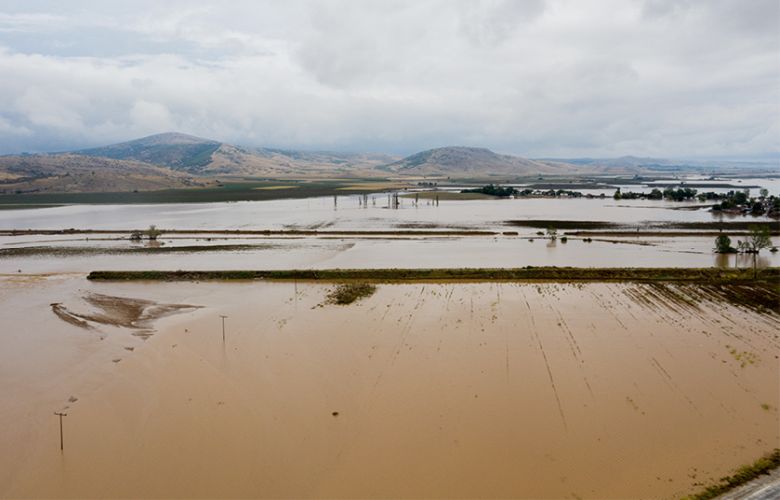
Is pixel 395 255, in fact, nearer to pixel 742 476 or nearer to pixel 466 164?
pixel 742 476

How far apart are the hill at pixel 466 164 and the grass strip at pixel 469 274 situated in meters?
129

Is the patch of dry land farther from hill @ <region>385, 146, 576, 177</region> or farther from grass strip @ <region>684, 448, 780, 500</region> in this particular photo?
hill @ <region>385, 146, 576, 177</region>

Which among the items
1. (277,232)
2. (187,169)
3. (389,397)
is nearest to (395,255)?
(277,232)

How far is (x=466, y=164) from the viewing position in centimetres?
16312

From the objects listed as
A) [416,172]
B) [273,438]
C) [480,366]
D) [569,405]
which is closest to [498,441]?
[569,405]

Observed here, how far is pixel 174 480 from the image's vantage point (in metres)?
7.57

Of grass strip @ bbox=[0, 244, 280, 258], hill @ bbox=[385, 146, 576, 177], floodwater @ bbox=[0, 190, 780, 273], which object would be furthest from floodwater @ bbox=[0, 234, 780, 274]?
hill @ bbox=[385, 146, 576, 177]

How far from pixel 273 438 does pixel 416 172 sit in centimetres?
14427

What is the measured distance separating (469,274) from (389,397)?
10.3 metres

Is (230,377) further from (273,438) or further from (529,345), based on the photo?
(529,345)

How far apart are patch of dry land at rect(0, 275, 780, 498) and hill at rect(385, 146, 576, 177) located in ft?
442

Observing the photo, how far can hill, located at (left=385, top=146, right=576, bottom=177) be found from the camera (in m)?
155

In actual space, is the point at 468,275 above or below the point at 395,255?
below

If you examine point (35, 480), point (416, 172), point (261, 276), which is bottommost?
point (35, 480)
